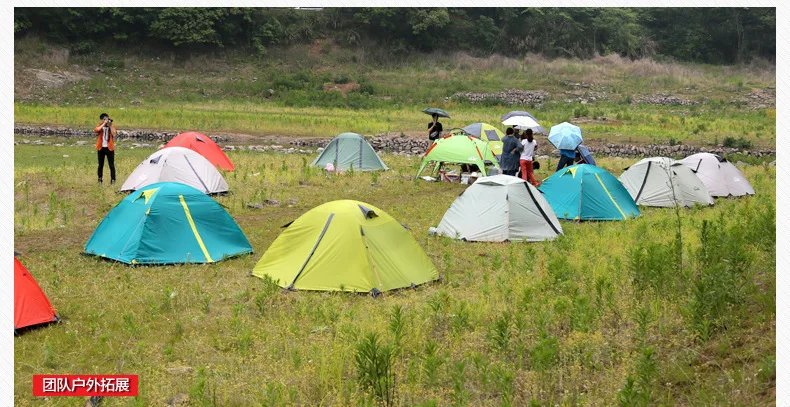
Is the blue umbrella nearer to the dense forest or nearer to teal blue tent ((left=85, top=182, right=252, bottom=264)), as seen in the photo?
teal blue tent ((left=85, top=182, right=252, bottom=264))

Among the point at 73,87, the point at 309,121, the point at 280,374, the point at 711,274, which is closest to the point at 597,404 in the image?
the point at 711,274

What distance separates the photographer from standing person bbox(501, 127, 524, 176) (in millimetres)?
18125

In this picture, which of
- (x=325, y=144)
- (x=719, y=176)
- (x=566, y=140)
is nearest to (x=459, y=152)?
(x=566, y=140)

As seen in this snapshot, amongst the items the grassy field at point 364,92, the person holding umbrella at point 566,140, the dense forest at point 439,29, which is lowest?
the person holding umbrella at point 566,140

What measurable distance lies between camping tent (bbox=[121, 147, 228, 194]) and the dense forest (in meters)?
41.2

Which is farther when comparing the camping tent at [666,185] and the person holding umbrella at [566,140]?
the person holding umbrella at [566,140]

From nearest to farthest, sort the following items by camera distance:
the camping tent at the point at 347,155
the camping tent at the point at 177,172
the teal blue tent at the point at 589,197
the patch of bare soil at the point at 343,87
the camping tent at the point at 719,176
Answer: the teal blue tent at the point at 589,197
the camping tent at the point at 177,172
the camping tent at the point at 719,176
the camping tent at the point at 347,155
the patch of bare soil at the point at 343,87

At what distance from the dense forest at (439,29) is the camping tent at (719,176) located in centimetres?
4470

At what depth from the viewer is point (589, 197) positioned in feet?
53.2

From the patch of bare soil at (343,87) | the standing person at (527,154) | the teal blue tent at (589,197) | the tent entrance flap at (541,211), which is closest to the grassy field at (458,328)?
the tent entrance flap at (541,211)

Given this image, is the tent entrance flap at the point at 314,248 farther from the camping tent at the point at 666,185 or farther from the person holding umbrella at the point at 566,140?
the camping tent at the point at 666,185

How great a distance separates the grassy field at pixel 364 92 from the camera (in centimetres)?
3566

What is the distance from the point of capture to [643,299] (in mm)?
8969

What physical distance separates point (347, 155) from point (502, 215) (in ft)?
32.2
